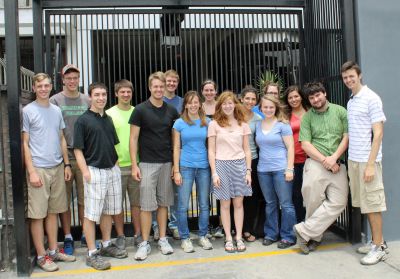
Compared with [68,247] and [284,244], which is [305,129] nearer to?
[284,244]

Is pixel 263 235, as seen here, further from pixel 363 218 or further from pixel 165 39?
pixel 165 39

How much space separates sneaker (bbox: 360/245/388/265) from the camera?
15.0ft

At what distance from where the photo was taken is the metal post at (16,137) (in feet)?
14.2

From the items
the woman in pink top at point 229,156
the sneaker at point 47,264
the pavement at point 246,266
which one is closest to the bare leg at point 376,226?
the pavement at point 246,266

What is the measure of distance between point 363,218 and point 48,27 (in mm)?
4706

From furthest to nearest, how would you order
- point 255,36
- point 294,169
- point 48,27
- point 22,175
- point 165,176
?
point 255,36
point 48,27
point 294,169
point 165,176
point 22,175

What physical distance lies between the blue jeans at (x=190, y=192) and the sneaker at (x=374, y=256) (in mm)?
1809

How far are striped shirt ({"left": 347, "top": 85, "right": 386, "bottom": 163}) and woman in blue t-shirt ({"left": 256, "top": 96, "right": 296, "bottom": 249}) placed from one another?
0.71 m

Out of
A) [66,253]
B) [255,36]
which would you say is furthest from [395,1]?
[66,253]

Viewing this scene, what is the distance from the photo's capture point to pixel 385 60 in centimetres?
514

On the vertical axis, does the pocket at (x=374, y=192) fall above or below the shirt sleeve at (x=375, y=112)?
below

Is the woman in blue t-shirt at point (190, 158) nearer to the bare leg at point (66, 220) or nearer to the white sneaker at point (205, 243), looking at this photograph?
the white sneaker at point (205, 243)

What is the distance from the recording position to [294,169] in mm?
5340

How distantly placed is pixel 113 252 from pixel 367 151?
3053 millimetres
